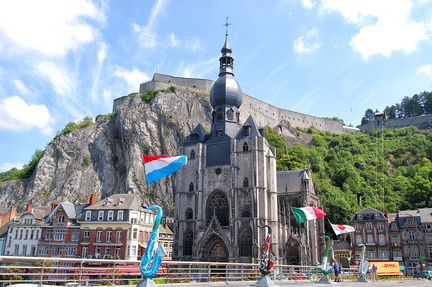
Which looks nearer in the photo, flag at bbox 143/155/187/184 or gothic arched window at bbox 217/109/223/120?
flag at bbox 143/155/187/184

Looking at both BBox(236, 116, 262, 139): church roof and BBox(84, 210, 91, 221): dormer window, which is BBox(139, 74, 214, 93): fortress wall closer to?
BBox(236, 116, 262, 139): church roof

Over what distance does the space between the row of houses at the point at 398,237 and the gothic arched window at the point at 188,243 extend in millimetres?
19574

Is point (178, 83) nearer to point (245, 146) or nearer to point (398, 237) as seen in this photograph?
point (245, 146)

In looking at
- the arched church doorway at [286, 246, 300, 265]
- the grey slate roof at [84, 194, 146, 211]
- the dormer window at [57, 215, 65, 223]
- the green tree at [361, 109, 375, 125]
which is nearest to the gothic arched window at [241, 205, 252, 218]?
the arched church doorway at [286, 246, 300, 265]

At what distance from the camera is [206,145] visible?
3322 centimetres

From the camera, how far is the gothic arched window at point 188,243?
30875mm

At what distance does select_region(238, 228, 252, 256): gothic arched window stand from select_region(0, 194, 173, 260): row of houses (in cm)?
918

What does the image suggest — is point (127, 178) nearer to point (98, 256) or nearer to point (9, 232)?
point (9, 232)

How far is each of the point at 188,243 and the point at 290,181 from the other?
14.5 meters

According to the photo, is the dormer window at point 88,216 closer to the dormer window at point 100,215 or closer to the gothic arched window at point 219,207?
the dormer window at point 100,215

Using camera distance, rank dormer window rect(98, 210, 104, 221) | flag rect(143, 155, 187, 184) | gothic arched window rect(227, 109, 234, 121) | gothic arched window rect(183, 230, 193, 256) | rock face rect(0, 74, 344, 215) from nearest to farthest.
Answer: flag rect(143, 155, 187, 184), gothic arched window rect(183, 230, 193, 256), dormer window rect(98, 210, 104, 221), gothic arched window rect(227, 109, 234, 121), rock face rect(0, 74, 344, 215)

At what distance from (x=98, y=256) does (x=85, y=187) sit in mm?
26253

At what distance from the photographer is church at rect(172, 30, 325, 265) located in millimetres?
29266

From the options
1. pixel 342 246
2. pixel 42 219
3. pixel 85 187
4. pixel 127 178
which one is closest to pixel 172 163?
pixel 42 219
